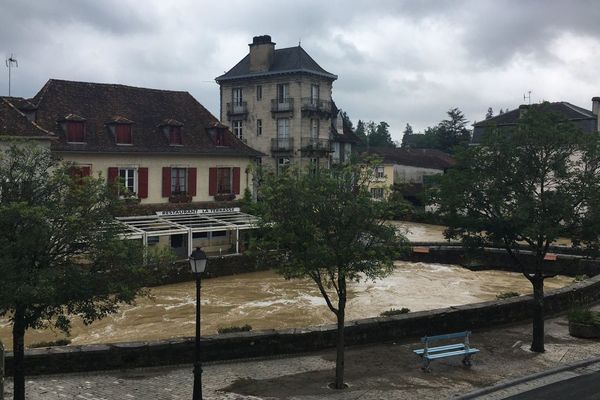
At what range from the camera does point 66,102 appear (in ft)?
108

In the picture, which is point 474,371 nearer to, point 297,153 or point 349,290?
point 349,290

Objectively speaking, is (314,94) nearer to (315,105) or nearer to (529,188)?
(315,105)

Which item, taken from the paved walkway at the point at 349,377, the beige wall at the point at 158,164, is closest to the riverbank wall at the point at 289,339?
the paved walkway at the point at 349,377

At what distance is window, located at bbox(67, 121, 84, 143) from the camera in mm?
30906

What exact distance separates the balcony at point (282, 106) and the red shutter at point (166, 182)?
47.8 feet

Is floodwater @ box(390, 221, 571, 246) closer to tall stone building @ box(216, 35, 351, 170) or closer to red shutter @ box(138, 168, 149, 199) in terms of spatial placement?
tall stone building @ box(216, 35, 351, 170)

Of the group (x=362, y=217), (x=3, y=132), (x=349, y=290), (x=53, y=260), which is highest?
(x=3, y=132)

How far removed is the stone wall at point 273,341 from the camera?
515 inches

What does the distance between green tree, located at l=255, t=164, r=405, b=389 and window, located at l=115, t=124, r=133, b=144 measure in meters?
22.3

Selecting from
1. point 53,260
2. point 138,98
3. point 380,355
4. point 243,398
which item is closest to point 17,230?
point 53,260

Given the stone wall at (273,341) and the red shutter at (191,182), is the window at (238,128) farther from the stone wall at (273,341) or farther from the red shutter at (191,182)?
the stone wall at (273,341)

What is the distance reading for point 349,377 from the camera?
13.1 metres

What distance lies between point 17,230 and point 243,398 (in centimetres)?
491

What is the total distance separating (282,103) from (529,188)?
109 ft
